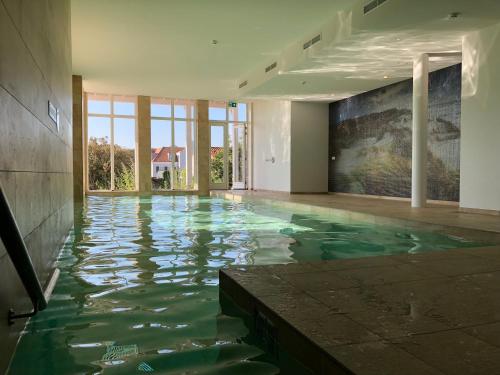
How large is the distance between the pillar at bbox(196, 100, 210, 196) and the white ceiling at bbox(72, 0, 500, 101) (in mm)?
4097

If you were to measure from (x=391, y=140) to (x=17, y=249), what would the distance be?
11505mm

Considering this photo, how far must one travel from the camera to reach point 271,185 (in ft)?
55.4

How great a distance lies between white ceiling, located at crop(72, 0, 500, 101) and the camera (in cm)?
699

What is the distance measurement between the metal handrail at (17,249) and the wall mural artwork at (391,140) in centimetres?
→ 957

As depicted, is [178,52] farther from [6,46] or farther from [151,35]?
[6,46]

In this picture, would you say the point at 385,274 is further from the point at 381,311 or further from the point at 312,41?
the point at 312,41

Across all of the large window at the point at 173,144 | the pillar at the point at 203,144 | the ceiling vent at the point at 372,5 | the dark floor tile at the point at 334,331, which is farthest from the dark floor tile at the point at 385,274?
the large window at the point at 173,144

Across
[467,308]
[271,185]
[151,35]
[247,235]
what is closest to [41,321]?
[467,308]

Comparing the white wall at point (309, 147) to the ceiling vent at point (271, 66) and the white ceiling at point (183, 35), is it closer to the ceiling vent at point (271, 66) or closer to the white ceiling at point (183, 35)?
the white ceiling at point (183, 35)

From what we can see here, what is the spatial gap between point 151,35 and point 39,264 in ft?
24.0

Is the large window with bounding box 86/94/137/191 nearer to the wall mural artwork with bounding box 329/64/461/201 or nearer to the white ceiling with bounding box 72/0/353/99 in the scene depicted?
the white ceiling with bounding box 72/0/353/99

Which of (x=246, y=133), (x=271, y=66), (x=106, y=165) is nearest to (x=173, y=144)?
(x=106, y=165)

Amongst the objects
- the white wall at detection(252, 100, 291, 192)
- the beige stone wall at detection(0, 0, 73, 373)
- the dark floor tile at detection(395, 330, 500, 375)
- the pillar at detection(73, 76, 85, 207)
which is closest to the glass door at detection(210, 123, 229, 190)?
the white wall at detection(252, 100, 291, 192)

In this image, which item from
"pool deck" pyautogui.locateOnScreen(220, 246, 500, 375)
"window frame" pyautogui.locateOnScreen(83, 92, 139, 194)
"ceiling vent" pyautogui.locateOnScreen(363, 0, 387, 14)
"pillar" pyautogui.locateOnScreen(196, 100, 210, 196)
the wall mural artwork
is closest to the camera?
"pool deck" pyautogui.locateOnScreen(220, 246, 500, 375)
